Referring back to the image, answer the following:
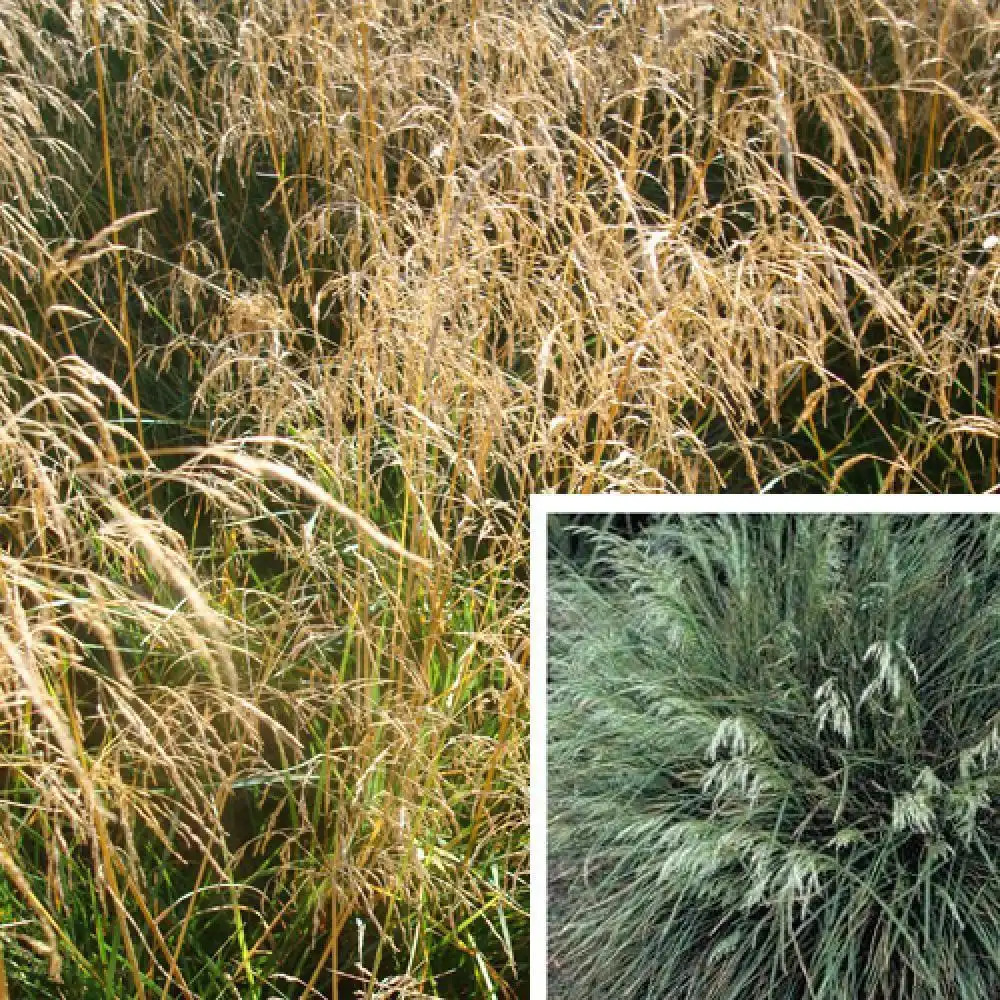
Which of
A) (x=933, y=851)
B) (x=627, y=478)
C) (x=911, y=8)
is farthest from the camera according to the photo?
(x=911, y=8)

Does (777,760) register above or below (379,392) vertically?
below

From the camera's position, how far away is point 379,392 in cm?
145

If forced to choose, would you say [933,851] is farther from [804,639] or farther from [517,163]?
[517,163]

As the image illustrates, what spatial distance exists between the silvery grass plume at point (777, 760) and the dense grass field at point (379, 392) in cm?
10

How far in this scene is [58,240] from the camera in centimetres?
180

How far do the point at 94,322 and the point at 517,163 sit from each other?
2.10 feet

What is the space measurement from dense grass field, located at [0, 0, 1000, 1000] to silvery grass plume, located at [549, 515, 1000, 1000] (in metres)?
0.10

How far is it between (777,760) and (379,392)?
22.6 inches

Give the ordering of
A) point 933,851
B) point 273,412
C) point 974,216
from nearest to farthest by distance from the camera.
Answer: point 933,851 → point 273,412 → point 974,216

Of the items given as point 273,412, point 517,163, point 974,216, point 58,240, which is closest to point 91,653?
point 273,412

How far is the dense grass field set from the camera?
1320mm

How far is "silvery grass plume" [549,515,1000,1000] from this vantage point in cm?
128

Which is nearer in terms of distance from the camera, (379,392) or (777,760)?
(777,760)

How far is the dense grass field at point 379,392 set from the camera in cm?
132
